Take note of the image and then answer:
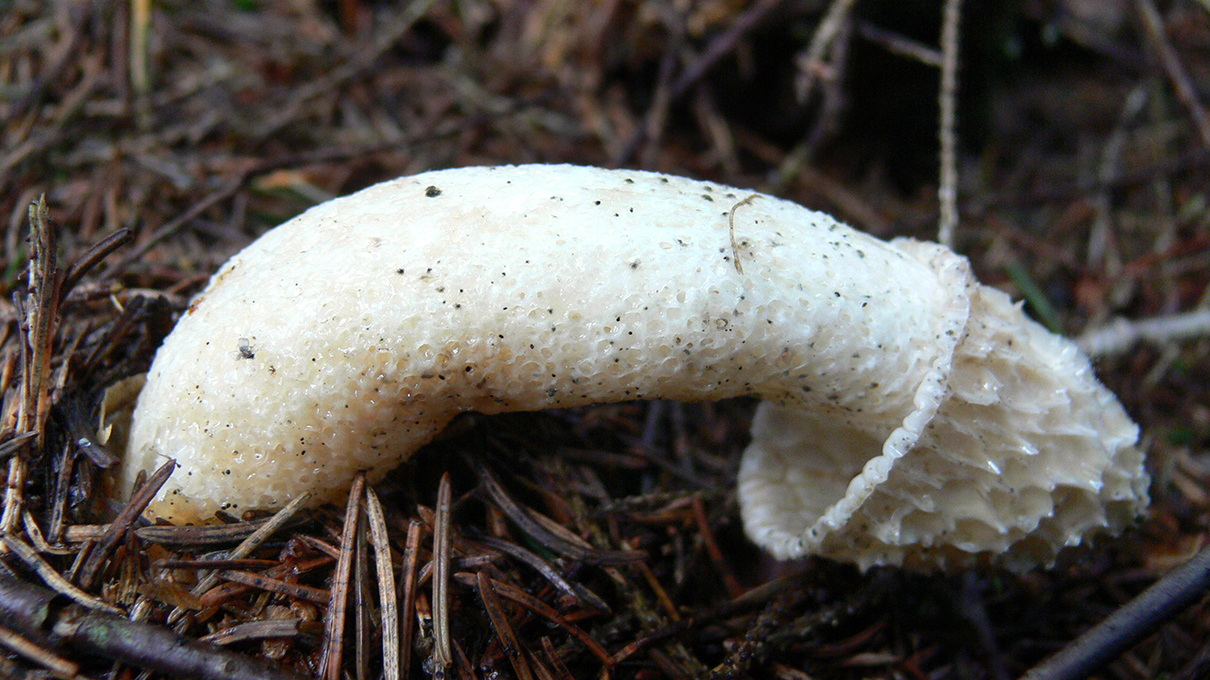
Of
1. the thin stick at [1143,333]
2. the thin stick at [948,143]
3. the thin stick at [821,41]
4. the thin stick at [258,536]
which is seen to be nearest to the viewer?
the thin stick at [258,536]

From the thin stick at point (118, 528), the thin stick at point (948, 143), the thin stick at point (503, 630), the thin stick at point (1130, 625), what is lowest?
the thin stick at point (503, 630)

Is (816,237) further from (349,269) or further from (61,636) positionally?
(61,636)

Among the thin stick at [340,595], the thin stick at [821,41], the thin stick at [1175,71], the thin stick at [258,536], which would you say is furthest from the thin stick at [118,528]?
the thin stick at [1175,71]

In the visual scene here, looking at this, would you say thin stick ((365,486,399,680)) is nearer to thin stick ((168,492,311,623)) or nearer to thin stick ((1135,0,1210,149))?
thin stick ((168,492,311,623))

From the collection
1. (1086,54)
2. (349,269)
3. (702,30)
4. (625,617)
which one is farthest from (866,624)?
(1086,54)

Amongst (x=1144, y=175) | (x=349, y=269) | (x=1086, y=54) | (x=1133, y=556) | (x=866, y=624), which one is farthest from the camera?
(x=1086, y=54)

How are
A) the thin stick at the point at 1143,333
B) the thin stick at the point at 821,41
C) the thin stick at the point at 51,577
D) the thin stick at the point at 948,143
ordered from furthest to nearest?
1. the thin stick at the point at 821,41
2. the thin stick at the point at 1143,333
3. the thin stick at the point at 948,143
4. the thin stick at the point at 51,577

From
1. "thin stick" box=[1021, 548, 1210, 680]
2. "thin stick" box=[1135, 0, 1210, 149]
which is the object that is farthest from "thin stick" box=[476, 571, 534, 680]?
"thin stick" box=[1135, 0, 1210, 149]

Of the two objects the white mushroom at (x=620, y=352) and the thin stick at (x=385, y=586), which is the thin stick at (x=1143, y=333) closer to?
the white mushroom at (x=620, y=352)
